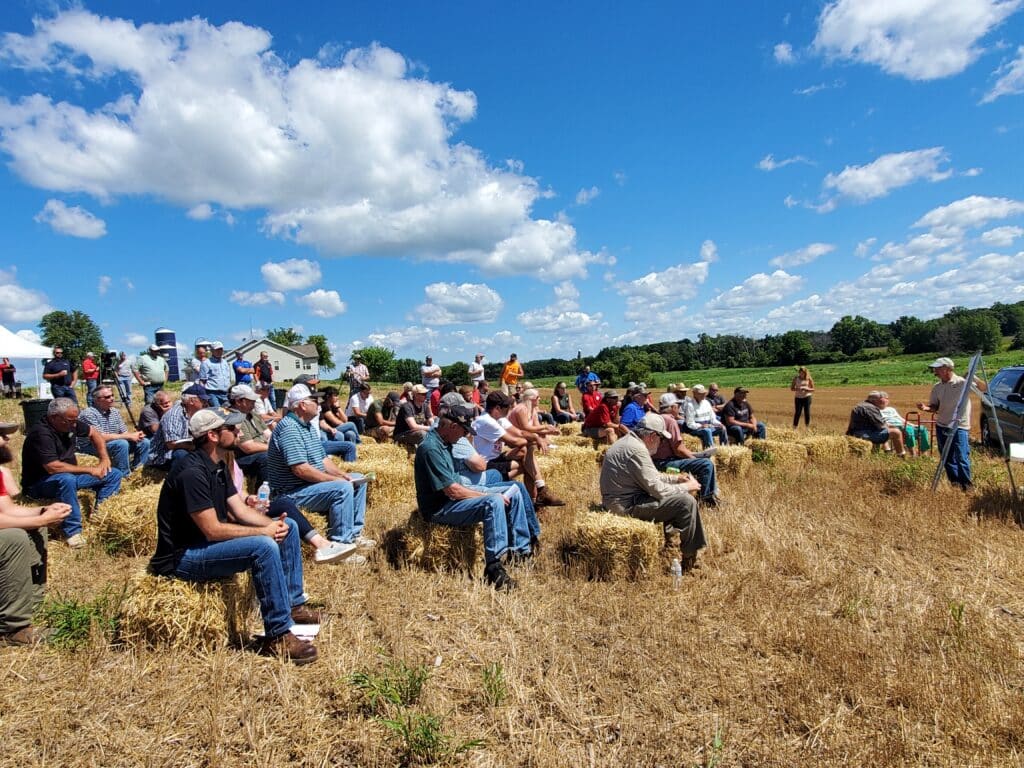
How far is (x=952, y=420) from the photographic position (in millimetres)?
7199

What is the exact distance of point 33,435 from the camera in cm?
543

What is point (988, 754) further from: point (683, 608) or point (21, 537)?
Answer: point (21, 537)

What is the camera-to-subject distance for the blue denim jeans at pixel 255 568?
136 inches

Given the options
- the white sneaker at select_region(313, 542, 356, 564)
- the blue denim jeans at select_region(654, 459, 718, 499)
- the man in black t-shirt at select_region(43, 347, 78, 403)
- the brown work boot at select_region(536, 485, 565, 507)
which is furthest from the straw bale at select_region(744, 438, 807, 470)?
the man in black t-shirt at select_region(43, 347, 78, 403)

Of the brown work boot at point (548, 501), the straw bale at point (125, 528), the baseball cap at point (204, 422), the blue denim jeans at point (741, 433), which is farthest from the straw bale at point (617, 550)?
the blue denim jeans at point (741, 433)

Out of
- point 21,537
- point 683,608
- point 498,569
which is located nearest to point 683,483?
point 683,608

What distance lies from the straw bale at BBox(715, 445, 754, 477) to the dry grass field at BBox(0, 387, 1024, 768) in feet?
11.3

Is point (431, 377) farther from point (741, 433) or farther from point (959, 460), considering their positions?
point (959, 460)

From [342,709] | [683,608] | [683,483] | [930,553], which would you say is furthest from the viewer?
[683,483]

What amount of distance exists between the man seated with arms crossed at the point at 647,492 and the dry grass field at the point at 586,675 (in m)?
0.37

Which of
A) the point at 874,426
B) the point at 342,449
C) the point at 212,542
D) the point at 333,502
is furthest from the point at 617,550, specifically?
the point at 874,426

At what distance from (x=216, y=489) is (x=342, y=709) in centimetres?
158

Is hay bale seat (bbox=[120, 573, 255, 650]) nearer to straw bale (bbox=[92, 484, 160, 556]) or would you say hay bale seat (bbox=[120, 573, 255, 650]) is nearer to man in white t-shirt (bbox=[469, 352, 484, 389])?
straw bale (bbox=[92, 484, 160, 556])

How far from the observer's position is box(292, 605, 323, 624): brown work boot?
3.79 meters
